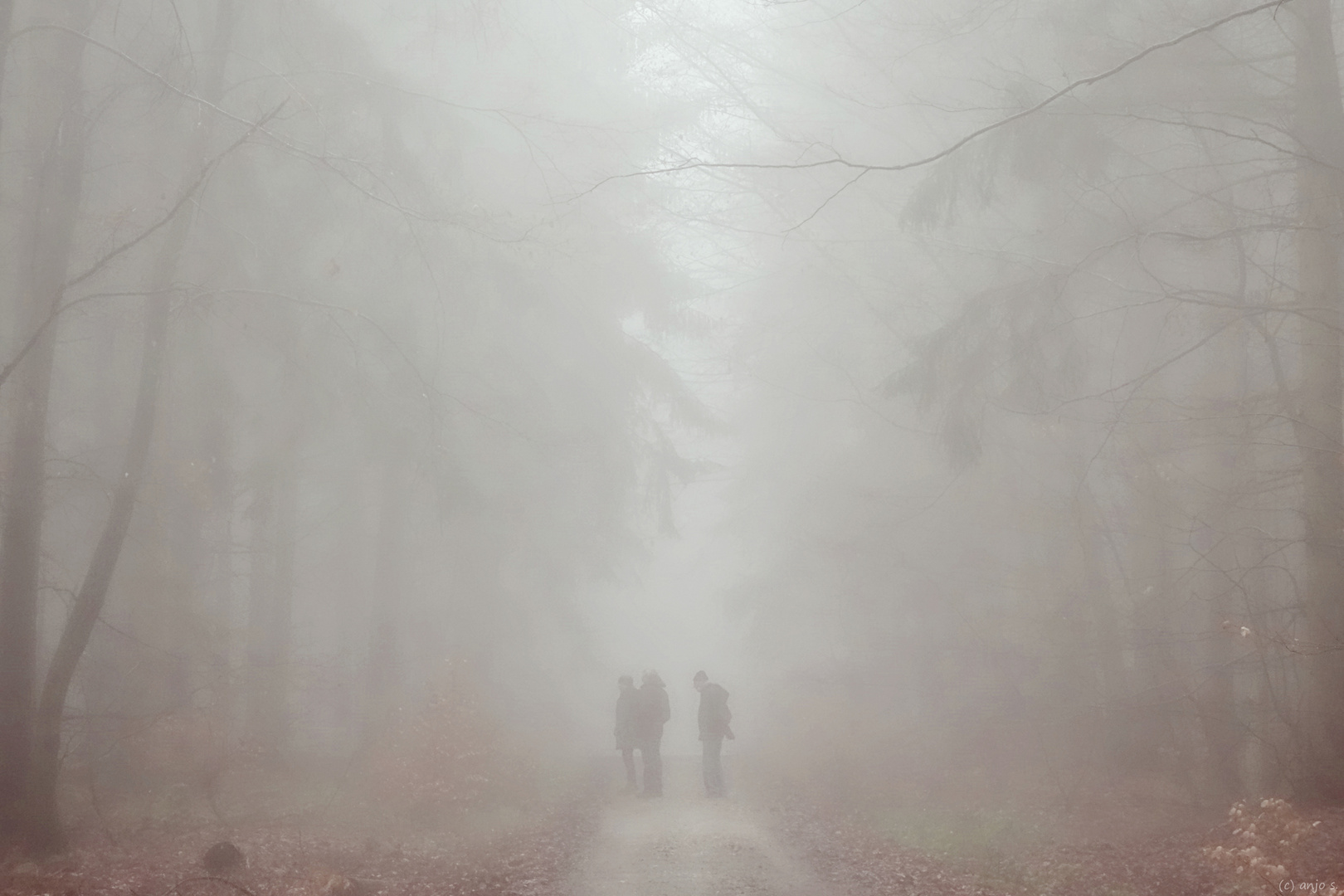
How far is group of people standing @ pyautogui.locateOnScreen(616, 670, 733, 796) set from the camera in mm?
15062

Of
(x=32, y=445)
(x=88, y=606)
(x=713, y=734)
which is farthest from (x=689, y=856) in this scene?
(x=32, y=445)

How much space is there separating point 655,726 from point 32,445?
1016 centimetres

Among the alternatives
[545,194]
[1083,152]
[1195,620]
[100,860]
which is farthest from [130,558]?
[1195,620]

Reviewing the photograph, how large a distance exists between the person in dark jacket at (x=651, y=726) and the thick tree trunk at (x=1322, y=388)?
9.25m

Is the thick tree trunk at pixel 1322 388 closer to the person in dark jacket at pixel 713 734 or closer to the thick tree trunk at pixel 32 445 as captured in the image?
the person in dark jacket at pixel 713 734

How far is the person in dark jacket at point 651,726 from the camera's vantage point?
1507cm

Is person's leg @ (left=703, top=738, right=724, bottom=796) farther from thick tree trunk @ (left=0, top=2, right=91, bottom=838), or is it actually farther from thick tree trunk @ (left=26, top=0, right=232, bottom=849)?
thick tree trunk @ (left=0, top=2, right=91, bottom=838)

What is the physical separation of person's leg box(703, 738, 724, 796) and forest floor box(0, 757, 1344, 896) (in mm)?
2559

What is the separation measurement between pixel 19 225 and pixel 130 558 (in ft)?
14.5

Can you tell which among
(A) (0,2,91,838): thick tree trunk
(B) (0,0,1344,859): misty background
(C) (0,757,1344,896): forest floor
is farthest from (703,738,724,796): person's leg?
(A) (0,2,91,838): thick tree trunk

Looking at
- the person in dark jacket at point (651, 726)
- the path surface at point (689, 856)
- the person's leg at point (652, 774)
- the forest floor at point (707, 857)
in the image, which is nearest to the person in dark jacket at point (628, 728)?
the person in dark jacket at point (651, 726)

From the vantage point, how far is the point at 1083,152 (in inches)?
361

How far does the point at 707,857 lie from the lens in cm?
977

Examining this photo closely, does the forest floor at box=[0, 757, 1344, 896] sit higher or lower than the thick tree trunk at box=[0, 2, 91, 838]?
lower
